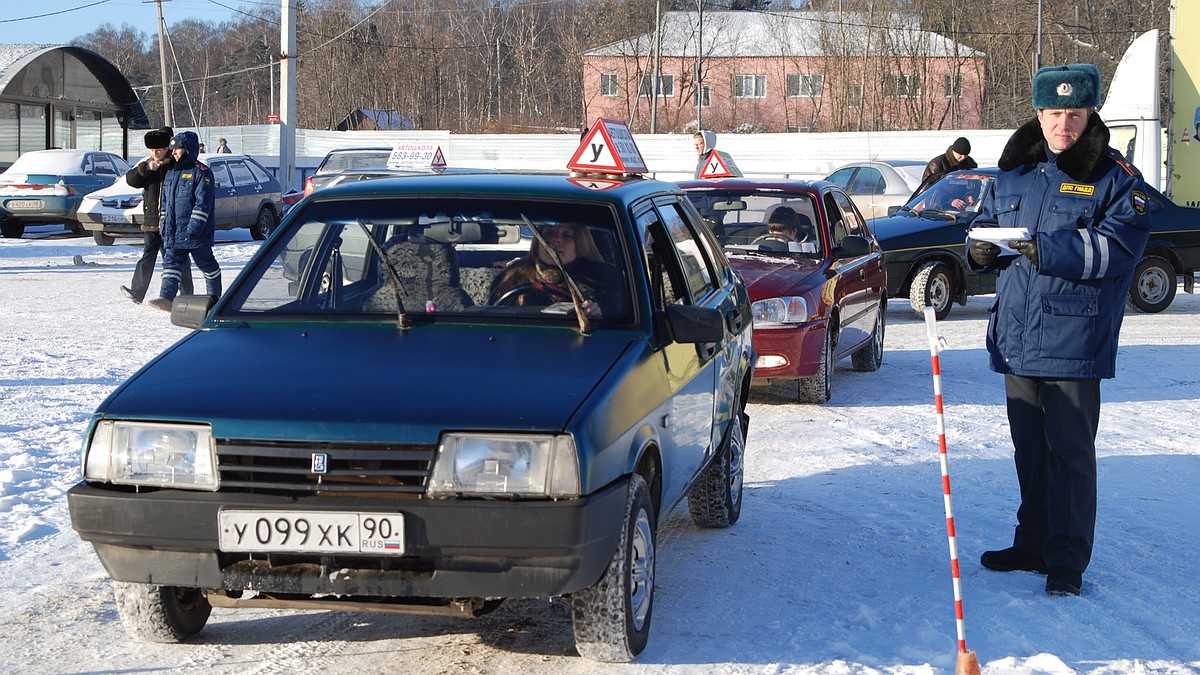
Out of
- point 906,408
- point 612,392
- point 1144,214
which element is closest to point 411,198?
point 612,392

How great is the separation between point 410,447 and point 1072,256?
8.56 feet

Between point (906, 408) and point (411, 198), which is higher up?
point (411, 198)

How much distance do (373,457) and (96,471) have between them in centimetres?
86

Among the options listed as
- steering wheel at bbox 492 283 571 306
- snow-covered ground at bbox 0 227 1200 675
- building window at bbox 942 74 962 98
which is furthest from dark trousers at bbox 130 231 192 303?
building window at bbox 942 74 962 98

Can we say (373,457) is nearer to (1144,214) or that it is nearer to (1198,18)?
(1144,214)

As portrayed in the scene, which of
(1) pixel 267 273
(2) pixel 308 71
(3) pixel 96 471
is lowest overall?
(3) pixel 96 471

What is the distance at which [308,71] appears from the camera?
77312mm

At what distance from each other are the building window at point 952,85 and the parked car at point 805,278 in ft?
182

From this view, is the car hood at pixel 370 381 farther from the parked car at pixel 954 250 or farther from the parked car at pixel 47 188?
the parked car at pixel 47 188

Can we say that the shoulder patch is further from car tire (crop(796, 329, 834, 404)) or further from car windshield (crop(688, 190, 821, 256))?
car windshield (crop(688, 190, 821, 256))

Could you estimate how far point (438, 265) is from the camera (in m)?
5.13

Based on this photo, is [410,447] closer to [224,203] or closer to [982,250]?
[982,250]

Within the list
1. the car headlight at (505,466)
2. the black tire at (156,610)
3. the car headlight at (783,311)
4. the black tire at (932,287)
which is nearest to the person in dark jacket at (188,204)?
the car headlight at (783,311)

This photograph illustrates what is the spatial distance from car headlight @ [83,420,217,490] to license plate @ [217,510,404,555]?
0.16 metres
